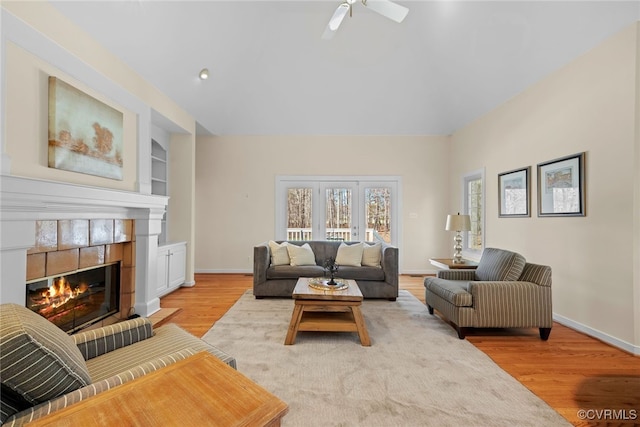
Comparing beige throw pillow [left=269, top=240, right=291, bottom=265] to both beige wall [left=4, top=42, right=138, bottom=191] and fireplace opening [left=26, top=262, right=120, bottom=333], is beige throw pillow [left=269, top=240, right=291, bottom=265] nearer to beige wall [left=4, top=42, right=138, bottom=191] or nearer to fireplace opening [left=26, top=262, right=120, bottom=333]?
fireplace opening [left=26, top=262, right=120, bottom=333]

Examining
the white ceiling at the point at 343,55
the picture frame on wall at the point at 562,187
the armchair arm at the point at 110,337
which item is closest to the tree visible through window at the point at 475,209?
the white ceiling at the point at 343,55

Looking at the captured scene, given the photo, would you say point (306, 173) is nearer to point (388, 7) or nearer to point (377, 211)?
point (377, 211)

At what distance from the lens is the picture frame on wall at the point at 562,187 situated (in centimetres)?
309

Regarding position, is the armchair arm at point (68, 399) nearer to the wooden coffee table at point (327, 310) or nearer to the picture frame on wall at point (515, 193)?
the wooden coffee table at point (327, 310)

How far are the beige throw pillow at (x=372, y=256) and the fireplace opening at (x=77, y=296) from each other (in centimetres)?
326

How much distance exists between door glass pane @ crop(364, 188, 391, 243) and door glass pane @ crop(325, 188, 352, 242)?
0.38 m

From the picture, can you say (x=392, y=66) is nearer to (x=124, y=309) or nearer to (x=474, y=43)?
(x=474, y=43)

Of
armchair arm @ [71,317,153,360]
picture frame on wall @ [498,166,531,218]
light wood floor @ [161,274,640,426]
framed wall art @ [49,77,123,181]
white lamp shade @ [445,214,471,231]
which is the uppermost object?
framed wall art @ [49,77,123,181]

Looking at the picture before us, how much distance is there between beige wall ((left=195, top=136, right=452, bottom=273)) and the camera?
602 centimetres

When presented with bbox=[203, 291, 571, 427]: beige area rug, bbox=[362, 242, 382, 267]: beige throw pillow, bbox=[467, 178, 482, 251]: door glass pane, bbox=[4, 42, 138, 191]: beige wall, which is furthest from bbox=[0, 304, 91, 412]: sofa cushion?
bbox=[467, 178, 482, 251]: door glass pane

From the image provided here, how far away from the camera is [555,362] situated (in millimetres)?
2451

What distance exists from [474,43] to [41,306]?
17.9ft

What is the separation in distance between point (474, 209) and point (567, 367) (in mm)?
3325

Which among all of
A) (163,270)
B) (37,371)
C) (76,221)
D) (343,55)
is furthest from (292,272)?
(343,55)
